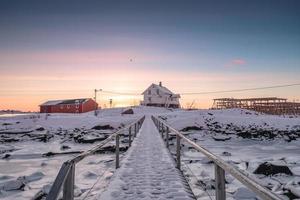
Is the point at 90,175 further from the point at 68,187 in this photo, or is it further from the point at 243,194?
the point at 68,187

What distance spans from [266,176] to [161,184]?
4438mm

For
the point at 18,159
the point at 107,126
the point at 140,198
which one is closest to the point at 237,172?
the point at 140,198

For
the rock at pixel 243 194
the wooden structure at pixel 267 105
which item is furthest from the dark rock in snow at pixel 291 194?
the wooden structure at pixel 267 105

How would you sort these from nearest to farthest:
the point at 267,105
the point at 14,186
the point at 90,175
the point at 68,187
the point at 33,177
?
1. the point at 68,187
2. the point at 14,186
3. the point at 90,175
4. the point at 33,177
5. the point at 267,105

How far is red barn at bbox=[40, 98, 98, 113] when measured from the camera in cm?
8638

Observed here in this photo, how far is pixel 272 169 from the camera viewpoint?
1074cm

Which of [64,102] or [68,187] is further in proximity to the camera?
[64,102]

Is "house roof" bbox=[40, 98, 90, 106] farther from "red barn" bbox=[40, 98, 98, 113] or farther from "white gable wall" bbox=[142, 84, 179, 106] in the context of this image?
"white gable wall" bbox=[142, 84, 179, 106]

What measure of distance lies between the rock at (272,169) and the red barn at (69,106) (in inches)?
3056

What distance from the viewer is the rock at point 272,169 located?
34.7ft

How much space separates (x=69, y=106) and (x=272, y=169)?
81744 mm

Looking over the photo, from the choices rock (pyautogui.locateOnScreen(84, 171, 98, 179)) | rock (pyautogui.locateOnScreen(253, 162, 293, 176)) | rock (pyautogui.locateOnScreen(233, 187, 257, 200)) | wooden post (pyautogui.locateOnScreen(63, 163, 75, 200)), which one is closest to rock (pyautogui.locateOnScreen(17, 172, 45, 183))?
rock (pyautogui.locateOnScreen(84, 171, 98, 179))

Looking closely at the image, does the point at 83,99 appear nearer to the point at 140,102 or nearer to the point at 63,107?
the point at 63,107

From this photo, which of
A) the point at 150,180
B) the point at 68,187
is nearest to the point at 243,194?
the point at 150,180
